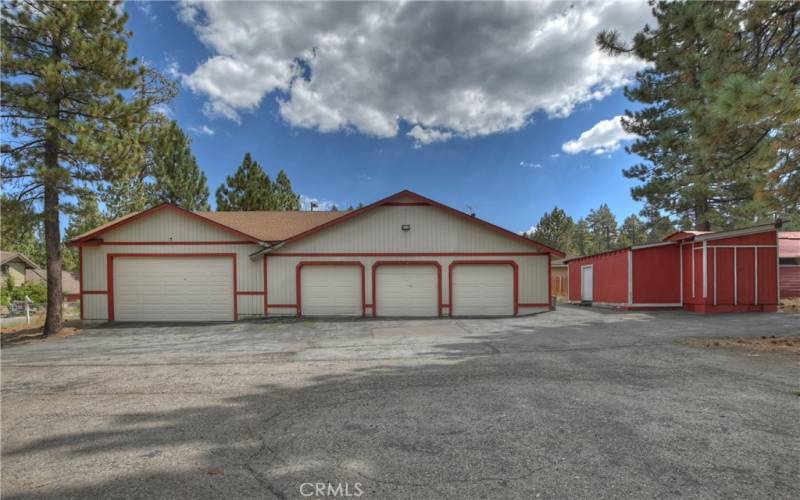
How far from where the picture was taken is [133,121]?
1066 centimetres

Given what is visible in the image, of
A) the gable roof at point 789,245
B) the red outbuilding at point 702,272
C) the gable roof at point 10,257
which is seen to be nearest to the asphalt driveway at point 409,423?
the red outbuilding at point 702,272

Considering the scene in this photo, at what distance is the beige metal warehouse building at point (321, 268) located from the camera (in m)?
13.1

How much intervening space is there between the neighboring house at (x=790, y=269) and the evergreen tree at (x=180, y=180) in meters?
31.6

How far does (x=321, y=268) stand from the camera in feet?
44.5

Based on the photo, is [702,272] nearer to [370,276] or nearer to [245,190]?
[370,276]

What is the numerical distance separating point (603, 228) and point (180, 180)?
76.2 m

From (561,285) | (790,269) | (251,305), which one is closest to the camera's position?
(251,305)

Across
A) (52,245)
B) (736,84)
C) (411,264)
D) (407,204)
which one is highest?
(736,84)

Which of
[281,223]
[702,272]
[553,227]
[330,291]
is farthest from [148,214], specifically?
[553,227]

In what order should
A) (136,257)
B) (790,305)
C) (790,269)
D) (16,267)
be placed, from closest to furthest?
(136,257) < (790,305) < (790,269) < (16,267)

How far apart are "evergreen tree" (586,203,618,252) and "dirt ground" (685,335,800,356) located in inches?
2573

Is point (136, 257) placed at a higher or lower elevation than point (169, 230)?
lower

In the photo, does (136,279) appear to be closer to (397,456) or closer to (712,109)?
(397,456)

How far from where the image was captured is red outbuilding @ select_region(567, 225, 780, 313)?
13312 mm
